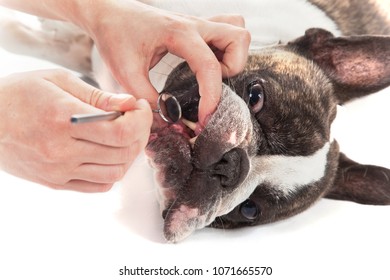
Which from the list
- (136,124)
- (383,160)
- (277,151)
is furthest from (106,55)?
(383,160)

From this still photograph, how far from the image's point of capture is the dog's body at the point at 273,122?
113cm

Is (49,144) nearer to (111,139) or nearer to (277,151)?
(111,139)

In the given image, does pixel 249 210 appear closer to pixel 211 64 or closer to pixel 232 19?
pixel 211 64

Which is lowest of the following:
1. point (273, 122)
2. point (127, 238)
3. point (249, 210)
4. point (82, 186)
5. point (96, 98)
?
point (127, 238)

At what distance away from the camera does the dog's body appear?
3.70ft

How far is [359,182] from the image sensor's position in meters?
1.41

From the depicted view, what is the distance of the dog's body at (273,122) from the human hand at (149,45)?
50mm

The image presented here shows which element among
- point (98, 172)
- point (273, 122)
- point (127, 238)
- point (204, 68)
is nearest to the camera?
point (98, 172)

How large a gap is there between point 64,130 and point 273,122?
50 cm

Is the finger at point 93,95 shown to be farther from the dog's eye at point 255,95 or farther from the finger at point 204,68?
the dog's eye at point 255,95

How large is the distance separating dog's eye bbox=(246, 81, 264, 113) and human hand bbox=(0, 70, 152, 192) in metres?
0.32

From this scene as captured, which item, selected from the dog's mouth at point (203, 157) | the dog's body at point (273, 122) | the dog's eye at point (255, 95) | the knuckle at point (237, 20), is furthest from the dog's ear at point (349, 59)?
the dog's mouth at point (203, 157)

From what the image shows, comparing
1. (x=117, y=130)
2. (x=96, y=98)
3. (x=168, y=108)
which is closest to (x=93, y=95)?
(x=96, y=98)

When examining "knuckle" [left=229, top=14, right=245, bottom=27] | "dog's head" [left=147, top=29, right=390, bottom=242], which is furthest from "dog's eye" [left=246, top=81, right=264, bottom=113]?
"knuckle" [left=229, top=14, right=245, bottom=27]
